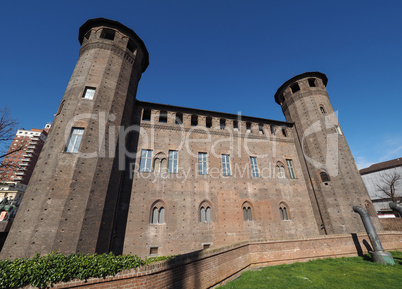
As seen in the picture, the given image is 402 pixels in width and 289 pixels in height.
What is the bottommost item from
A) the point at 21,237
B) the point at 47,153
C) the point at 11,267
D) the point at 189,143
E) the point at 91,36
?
the point at 11,267

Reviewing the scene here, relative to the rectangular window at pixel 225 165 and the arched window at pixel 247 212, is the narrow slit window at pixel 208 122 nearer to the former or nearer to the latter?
the rectangular window at pixel 225 165

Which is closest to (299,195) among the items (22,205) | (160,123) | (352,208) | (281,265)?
(352,208)

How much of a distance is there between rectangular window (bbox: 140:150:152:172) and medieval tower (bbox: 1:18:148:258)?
2.24 m

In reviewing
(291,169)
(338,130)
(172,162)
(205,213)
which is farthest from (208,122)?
(338,130)

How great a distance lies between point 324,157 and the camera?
16.9 meters

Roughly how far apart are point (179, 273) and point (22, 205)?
8.95 metres

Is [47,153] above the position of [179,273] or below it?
above

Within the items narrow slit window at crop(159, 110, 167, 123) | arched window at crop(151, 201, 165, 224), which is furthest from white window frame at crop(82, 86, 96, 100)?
arched window at crop(151, 201, 165, 224)

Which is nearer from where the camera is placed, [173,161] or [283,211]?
[173,161]

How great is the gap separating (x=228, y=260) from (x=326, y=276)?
4819mm

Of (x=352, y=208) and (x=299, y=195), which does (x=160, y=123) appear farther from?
(x=352, y=208)

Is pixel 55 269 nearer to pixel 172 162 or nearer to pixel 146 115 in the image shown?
pixel 172 162

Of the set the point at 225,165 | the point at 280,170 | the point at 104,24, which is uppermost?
the point at 104,24

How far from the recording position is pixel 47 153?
404 inches
